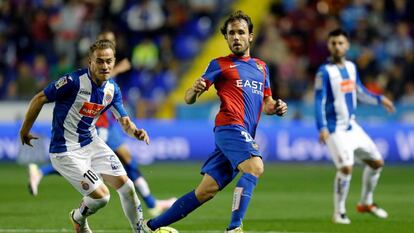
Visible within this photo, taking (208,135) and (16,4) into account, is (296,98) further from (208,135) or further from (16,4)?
(16,4)

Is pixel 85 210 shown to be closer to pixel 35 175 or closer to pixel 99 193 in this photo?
pixel 99 193

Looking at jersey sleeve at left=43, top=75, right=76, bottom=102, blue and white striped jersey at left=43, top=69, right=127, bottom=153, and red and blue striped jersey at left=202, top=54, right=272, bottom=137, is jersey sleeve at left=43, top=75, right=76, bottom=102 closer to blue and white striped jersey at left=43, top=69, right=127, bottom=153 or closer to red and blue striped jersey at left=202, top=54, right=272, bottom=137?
blue and white striped jersey at left=43, top=69, right=127, bottom=153

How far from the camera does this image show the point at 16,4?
2688 centimetres

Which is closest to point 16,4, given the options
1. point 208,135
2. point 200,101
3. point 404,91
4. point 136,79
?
point 136,79

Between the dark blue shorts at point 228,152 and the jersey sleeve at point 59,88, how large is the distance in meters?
1.45

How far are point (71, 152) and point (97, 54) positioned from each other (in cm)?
100

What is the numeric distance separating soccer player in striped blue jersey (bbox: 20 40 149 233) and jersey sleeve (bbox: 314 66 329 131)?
3.45m

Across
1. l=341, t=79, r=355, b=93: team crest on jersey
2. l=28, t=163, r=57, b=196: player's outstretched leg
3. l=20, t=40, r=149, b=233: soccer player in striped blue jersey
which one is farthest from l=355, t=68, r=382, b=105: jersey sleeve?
l=20, t=40, r=149, b=233: soccer player in striped blue jersey

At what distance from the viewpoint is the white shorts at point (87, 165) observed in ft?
30.8

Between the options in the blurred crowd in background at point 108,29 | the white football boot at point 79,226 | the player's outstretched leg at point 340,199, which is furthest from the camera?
the blurred crowd in background at point 108,29

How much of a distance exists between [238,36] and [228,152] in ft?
3.63

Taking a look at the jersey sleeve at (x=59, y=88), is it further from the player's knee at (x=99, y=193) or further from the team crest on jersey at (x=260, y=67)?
the team crest on jersey at (x=260, y=67)

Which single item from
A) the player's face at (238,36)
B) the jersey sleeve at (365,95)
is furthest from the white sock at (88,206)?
the jersey sleeve at (365,95)

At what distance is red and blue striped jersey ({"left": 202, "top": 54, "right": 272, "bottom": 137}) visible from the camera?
9.23 metres
